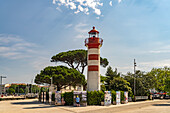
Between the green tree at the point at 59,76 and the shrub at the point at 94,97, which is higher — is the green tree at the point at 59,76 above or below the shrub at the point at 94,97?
above

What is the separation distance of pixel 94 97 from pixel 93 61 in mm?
6687

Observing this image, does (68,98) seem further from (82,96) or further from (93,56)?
(93,56)

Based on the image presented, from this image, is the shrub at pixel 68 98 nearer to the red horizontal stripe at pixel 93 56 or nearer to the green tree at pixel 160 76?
the red horizontal stripe at pixel 93 56

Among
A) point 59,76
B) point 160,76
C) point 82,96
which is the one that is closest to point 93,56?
point 82,96

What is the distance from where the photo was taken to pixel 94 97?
3047cm

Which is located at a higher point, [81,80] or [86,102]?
[81,80]

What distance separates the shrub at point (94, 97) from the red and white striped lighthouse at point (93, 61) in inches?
107

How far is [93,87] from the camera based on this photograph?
33.3 meters

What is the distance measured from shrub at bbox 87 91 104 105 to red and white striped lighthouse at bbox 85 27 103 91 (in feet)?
8.90

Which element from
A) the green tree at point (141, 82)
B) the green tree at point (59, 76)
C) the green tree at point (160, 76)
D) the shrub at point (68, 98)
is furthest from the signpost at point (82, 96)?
the green tree at point (160, 76)

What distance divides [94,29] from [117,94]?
12826 millimetres

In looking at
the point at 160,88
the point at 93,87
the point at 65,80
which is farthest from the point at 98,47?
the point at 160,88

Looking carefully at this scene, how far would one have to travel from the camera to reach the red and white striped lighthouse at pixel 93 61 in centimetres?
3331

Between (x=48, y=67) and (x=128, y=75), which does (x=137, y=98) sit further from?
(x=48, y=67)
